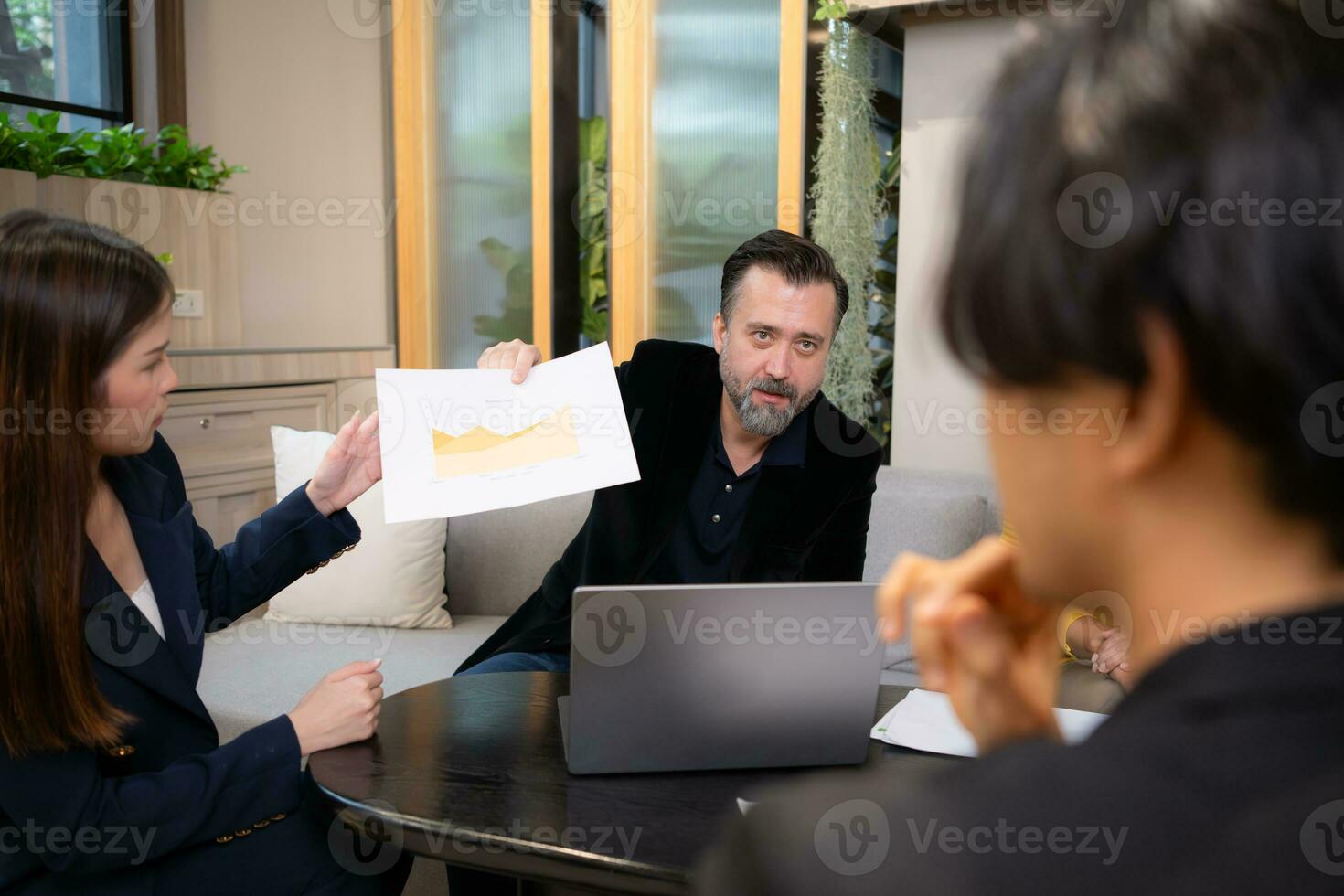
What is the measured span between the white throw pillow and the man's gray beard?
131 centimetres

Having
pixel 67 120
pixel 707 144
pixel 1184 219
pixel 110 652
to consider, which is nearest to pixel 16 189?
pixel 67 120

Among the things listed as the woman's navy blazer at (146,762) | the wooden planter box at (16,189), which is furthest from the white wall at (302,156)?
the woman's navy blazer at (146,762)

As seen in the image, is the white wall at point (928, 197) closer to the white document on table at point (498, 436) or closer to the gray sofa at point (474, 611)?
the gray sofa at point (474, 611)

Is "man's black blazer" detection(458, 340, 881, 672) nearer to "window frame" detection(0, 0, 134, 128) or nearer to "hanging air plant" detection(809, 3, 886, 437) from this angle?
"hanging air plant" detection(809, 3, 886, 437)

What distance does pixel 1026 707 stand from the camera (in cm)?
44

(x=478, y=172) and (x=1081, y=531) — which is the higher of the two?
(x=478, y=172)

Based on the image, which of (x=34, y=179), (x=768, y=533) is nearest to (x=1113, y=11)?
(x=768, y=533)

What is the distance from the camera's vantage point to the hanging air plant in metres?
3.53

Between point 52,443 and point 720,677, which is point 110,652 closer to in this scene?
point 52,443

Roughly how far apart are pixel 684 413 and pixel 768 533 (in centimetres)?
31

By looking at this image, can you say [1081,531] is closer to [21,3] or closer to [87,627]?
[87,627]

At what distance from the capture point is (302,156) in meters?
4.55

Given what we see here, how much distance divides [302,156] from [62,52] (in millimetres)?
909

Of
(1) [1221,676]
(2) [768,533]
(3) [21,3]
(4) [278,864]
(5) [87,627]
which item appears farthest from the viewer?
(3) [21,3]
